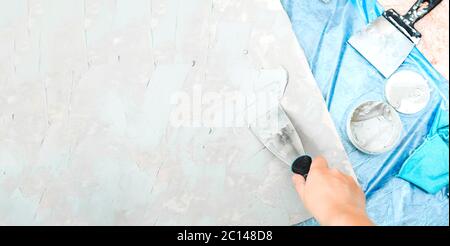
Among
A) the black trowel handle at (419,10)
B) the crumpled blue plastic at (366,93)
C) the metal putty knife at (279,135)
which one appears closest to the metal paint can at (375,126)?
the crumpled blue plastic at (366,93)

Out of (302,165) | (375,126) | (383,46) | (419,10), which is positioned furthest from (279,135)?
(419,10)

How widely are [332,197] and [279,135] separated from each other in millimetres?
345

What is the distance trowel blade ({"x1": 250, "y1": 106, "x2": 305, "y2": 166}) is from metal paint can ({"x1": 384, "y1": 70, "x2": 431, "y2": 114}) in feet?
1.25

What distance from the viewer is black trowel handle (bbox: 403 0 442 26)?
1683 millimetres

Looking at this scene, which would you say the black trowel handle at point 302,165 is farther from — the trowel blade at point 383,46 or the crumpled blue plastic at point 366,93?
the trowel blade at point 383,46

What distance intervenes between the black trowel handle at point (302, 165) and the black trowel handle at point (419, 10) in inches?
25.0

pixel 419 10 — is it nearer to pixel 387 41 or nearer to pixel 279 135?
pixel 387 41

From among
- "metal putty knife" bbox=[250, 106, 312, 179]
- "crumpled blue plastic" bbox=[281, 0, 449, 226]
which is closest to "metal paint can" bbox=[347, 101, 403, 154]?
"crumpled blue plastic" bbox=[281, 0, 449, 226]

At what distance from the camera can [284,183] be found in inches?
62.8

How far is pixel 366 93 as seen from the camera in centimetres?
168

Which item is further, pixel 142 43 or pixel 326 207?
pixel 142 43

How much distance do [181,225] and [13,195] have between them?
1.82 feet

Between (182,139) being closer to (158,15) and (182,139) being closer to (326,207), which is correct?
(158,15)

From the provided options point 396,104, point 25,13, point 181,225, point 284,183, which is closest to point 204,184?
point 181,225
